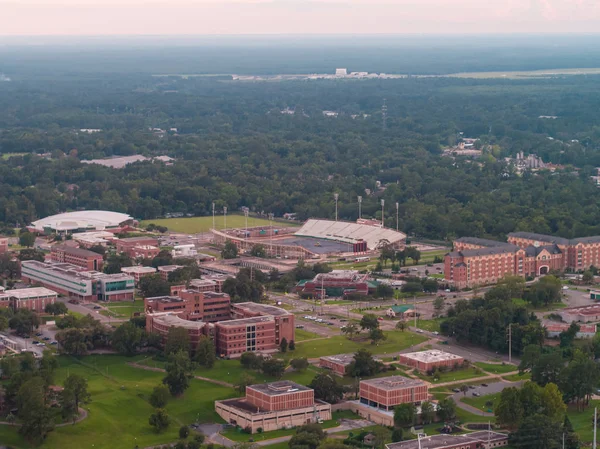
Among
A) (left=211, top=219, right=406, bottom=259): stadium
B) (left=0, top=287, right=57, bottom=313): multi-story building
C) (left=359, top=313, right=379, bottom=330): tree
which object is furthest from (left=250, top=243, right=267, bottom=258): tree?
(left=359, top=313, right=379, bottom=330): tree

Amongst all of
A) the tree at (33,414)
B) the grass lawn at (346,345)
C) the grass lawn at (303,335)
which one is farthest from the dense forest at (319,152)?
the tree at (33,414)

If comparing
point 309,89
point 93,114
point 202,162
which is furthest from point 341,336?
point 309,89

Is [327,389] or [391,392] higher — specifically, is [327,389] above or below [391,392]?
below

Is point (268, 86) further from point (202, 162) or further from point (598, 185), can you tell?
point (598, 185)

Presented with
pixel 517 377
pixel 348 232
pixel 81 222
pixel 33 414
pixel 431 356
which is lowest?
pixel 81 222

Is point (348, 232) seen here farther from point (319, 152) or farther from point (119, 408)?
point (319, 152)

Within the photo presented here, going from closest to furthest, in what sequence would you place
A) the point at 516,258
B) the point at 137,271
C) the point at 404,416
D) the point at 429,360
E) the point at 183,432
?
the point at 183,432 < the point at 404,416 < the point at 429,360 < the point at 137,271 < the point at 516,258

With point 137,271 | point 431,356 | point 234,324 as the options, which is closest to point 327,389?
point 431,356
